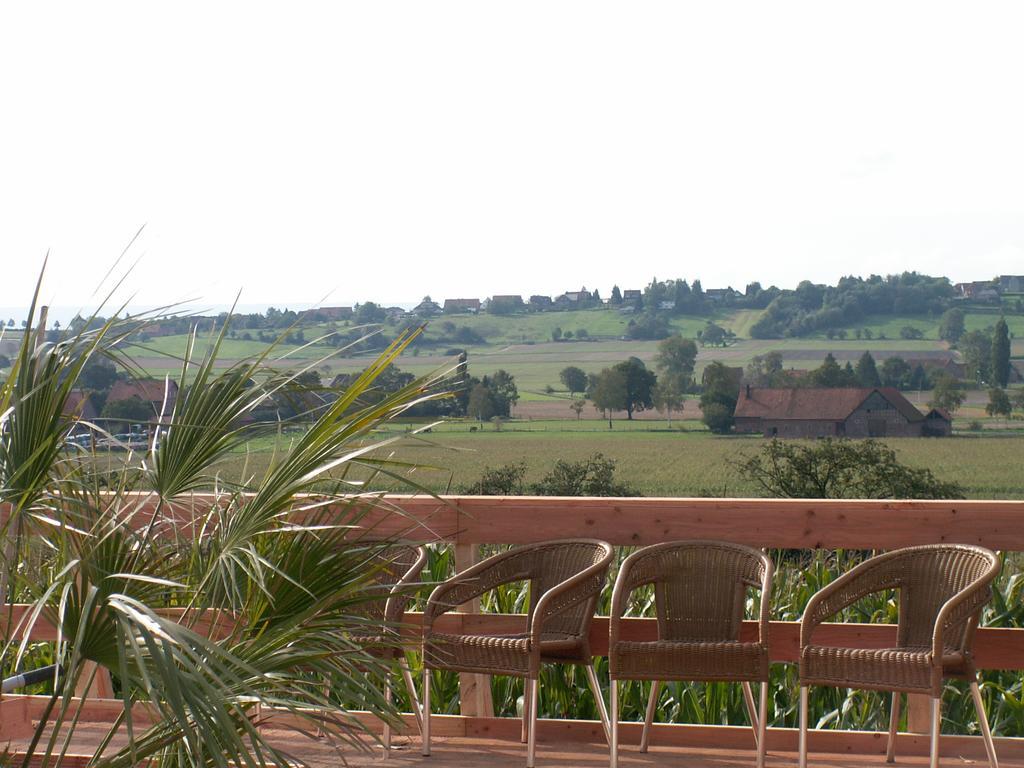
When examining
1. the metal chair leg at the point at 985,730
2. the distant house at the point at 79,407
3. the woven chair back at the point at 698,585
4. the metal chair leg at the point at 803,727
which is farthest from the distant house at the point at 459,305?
the distant house at the point at 79,407

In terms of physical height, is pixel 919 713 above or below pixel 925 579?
below

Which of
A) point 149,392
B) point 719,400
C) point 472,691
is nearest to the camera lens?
point 149,392

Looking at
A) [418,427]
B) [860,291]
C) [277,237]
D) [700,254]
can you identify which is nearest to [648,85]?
[277,237]

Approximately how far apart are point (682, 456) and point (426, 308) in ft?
33.4

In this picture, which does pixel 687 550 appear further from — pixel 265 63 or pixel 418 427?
pixel 265 63

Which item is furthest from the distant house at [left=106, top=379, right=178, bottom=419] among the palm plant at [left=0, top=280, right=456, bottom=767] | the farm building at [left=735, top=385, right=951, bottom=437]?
the farm building at [left=735, top=385, right=951, bottom=437]

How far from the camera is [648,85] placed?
18281mm

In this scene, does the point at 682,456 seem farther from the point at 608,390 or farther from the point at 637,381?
the point at 608,390

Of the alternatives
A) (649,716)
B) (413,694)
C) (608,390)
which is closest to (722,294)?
(608,390)

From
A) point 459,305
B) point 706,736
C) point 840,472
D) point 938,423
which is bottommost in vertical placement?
point 840,472

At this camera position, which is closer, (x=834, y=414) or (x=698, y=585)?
(x=698, y=585)

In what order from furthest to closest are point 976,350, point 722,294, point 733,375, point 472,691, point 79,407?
point 733,375, point 722,294, point 976,350, point 472,691, point 79,407

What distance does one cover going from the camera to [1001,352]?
25.6 m

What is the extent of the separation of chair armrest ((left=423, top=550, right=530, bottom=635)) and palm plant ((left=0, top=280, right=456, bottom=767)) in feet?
2.86
